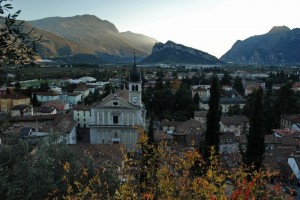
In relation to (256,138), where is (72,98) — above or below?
below

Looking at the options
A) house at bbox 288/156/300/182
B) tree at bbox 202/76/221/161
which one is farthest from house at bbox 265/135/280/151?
tree at bbox 202/76/221/161

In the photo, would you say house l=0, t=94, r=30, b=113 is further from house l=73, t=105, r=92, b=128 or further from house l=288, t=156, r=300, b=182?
house l=288, t=156, r=300, b=182

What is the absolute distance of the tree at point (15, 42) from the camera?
5273mm

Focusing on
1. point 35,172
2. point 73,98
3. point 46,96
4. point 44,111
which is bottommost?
point 73,98

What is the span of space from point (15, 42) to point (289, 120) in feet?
163

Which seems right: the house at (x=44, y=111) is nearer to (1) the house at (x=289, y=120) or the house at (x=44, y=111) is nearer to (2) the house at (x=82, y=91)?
(2) the house at (x=82, y=91)

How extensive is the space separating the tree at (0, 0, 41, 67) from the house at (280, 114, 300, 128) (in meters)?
47.8

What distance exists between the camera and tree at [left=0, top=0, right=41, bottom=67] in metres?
5.27

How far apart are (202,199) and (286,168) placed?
79.9ft

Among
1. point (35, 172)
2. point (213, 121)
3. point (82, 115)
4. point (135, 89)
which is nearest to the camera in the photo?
point (35, 172)

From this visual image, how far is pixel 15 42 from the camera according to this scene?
5.38 meters

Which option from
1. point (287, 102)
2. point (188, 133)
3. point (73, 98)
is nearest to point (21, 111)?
point (73, 98)

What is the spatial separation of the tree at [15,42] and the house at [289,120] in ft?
157

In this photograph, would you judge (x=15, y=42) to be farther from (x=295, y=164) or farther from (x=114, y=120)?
(x=114, y=120)
